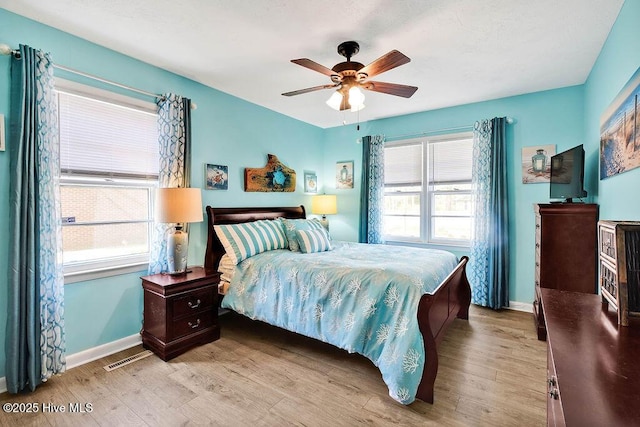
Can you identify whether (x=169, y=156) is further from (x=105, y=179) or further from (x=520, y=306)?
Answer: (x=520, y=306)

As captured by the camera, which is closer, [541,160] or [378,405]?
[378,405]

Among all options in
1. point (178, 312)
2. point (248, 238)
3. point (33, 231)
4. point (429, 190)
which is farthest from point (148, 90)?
point (429, 190)

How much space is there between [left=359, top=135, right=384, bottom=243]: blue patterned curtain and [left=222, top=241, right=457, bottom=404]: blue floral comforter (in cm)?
145

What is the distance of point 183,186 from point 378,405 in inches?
102

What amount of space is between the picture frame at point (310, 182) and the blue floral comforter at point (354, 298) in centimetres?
200

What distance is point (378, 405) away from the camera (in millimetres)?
2031

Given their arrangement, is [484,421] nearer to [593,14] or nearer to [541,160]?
[593,14]

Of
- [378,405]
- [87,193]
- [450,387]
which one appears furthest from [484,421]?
[87,193]

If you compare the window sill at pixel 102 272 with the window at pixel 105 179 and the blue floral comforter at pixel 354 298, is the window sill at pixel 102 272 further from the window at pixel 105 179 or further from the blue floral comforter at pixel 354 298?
the blue floral comforter at pixel 354 298

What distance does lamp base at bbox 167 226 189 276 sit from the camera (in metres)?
2.81

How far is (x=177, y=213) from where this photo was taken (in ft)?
8.94

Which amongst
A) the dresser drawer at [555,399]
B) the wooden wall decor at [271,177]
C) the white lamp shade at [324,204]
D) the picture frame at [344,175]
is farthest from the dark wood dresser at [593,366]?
the picture frame at [344,175]

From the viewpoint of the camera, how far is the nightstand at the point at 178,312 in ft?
8.59

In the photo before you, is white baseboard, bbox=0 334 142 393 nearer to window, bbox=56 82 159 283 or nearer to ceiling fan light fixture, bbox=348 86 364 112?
window, bbox=56 82 159 283
